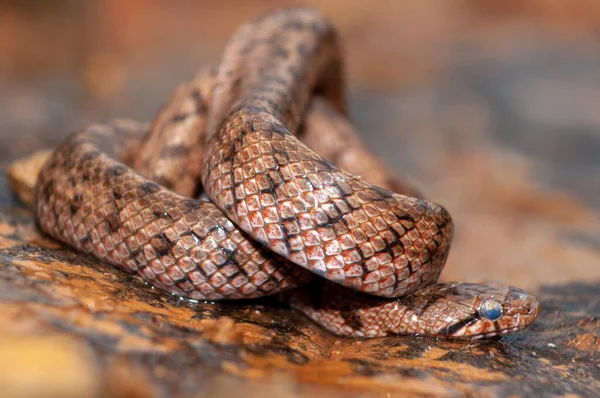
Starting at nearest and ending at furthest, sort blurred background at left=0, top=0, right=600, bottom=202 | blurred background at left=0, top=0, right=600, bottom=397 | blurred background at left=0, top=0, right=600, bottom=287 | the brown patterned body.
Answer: blurred background at left=0, top=0, right=600, bottom=397, the brown patterned body, blurred background at left=0, top=0, right=600, bottom=287, blurred background at left=0, top=0, right=600, bottom=202

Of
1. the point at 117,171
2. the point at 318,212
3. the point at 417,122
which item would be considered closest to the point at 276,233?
the point at 318,212

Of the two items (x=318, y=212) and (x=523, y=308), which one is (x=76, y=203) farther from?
(x=523, y=308)

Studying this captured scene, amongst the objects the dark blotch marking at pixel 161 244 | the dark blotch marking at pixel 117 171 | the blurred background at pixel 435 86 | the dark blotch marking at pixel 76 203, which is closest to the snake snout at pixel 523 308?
the blurred background at pixel 435 86

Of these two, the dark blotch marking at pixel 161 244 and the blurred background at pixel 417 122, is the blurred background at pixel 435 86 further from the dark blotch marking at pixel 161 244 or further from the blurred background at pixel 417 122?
the dark blotch marking at pixel 161 244

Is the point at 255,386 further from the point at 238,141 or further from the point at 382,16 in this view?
the point at 382,16

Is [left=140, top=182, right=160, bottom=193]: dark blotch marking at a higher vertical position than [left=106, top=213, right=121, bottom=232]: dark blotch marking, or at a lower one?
higher

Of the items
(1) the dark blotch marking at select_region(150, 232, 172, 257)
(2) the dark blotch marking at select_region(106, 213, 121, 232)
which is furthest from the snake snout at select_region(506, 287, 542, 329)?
(2) the dark blotch marking at select_region(106, 213, 121, 232)

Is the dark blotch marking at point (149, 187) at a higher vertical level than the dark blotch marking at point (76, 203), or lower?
higher

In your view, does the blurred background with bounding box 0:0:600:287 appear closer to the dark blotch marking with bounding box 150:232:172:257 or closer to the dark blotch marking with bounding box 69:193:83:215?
the dark blotch marking with bounding box 69:193:83:215

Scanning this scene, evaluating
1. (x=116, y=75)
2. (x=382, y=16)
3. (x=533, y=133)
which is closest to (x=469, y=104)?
(x=533, y=133)
